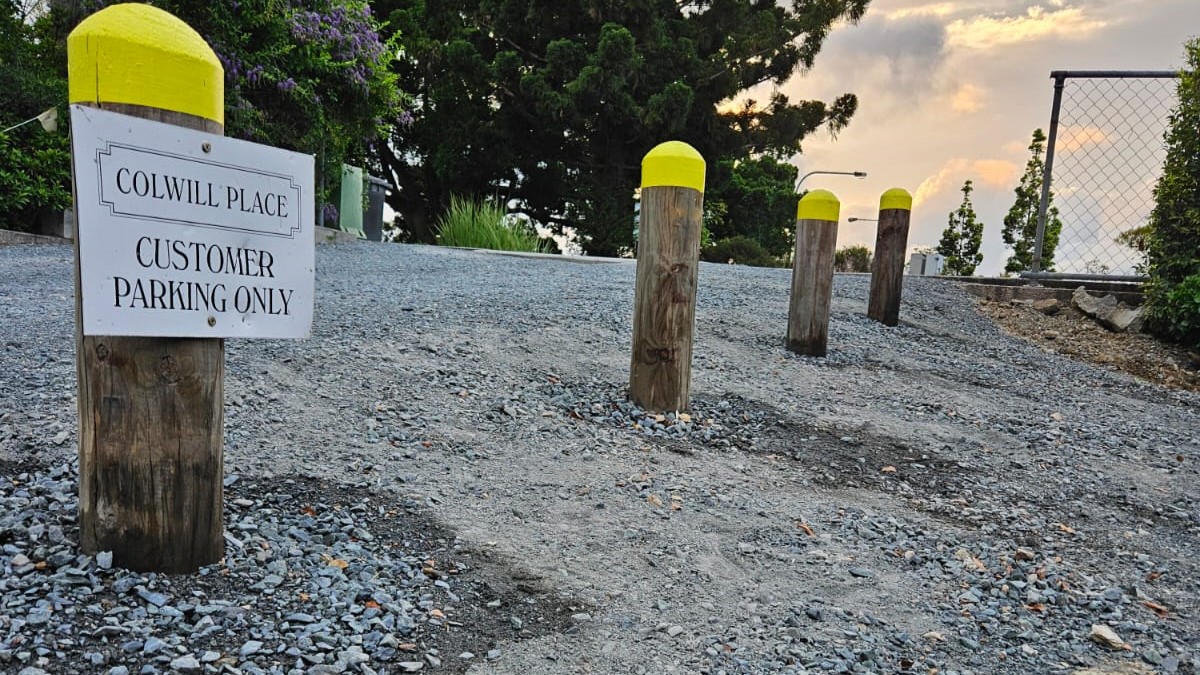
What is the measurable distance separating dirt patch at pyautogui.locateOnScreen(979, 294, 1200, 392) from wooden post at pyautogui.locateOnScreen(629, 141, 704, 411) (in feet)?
14.8

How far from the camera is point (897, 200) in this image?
6.30m

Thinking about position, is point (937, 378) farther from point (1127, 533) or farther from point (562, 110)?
point (562, 110)

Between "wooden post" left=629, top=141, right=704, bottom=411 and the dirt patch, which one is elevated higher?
"wooden post" left=629, top=141, right=704, bottom=411

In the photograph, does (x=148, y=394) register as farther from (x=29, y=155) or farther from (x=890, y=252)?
(x=29, y=155)

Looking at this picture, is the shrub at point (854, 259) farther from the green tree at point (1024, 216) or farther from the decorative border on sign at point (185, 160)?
the decorative border on sign at point (185, 160)

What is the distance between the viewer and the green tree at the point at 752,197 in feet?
57.4

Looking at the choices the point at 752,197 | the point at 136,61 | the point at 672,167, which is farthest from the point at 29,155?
the point at 752,197

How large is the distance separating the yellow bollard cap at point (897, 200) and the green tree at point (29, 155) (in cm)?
793

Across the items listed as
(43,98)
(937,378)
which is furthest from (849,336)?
(43,98)

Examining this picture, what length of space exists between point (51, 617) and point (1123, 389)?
6160 millimetres

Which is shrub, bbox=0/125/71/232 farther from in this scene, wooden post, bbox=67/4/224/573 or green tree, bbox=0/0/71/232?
wooden post, bbox=67/4/224/573

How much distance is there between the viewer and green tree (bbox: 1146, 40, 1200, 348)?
22.3ft

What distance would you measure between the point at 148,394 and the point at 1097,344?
771 cm

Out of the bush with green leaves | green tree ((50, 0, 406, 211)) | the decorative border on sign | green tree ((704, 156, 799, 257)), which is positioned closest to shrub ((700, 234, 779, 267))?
green tree ((704, 156, 799, 257))
